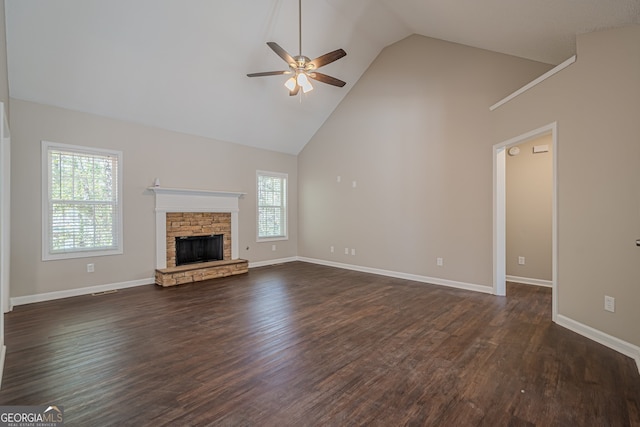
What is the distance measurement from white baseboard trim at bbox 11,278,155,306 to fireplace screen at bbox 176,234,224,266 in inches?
27.8

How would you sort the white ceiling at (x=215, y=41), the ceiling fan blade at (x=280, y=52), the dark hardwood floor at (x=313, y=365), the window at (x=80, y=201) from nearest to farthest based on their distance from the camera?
1. the dark hardwood floor at (x=313, y=365)
2. the white ceiling at (x=215, y=41)
3. the ceiling fan blade at (x=280, y=52)
4. the window at (x=80, y=201)

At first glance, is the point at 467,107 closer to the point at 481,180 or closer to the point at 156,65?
the point at 481,180

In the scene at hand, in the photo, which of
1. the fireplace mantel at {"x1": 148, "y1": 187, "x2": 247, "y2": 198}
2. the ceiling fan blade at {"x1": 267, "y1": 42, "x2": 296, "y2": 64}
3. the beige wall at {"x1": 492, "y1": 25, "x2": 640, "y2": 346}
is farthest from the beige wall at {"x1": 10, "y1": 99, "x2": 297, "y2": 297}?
the beige wall at {"x1": 492, "y1": 25, "x2": 640, "y2": 346}

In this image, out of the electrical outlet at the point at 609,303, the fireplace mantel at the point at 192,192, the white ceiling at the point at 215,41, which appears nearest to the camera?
the electrical outlet at the point at 609,303

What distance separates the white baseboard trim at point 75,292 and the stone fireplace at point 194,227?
33 cm

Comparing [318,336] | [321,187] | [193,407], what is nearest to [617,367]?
[318,336]

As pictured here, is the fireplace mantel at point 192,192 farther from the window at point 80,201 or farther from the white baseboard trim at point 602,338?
the white baseboard trim at point 602,338

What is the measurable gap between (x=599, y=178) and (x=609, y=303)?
119 centimetres

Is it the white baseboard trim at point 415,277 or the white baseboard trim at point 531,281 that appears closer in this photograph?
the white baseboard trim at point 415,277

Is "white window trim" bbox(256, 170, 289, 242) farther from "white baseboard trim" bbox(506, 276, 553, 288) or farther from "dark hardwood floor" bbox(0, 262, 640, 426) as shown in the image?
"white baseboard trim" bbox(506, 276, 553, 288)

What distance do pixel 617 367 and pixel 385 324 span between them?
190 cm

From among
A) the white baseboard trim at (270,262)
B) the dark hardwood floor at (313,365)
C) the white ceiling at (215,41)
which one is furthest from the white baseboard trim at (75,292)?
the white ceiling at (215,41)

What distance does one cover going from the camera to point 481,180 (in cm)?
457

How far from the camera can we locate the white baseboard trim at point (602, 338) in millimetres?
2533
